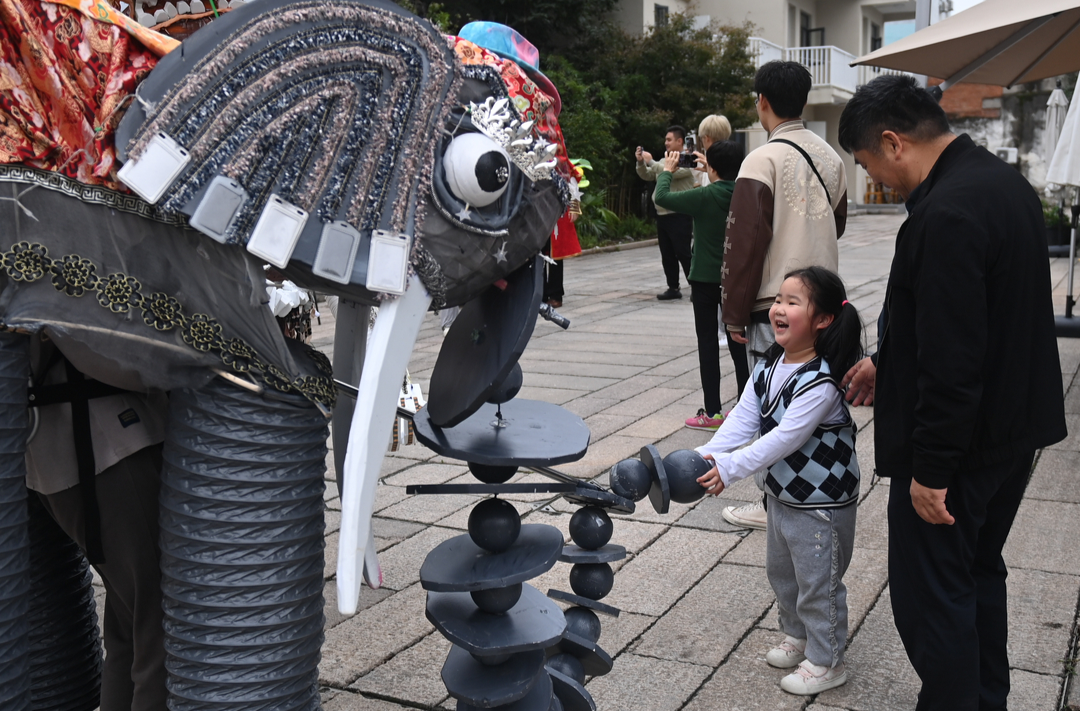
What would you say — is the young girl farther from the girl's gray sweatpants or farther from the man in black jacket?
the man in black jacket

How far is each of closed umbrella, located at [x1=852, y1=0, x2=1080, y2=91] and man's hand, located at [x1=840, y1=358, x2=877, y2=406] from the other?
2.12 metres

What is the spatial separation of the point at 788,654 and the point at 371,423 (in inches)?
66.4

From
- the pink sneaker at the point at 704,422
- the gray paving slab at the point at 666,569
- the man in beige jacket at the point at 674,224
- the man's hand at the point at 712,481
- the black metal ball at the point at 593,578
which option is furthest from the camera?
the man in beige jacket at the point at 674,224

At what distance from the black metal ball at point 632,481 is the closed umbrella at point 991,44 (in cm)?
289

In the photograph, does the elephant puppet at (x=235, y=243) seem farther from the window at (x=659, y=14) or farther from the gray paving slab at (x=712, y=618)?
the window at (x=659, y=14)

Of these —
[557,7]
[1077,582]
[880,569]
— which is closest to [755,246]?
[880,569]

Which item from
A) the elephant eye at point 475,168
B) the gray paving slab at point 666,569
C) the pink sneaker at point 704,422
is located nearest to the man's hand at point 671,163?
the pink sneaker at point 704,422

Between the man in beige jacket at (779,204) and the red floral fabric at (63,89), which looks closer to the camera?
the red floral fabric at (63,89)

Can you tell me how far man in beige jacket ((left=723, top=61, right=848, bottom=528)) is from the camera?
3.81 meters

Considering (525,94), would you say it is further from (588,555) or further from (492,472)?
(588,555)

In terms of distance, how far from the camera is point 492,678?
6.42ft

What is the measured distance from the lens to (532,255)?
180cm

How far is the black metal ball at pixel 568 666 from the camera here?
7.13 feet

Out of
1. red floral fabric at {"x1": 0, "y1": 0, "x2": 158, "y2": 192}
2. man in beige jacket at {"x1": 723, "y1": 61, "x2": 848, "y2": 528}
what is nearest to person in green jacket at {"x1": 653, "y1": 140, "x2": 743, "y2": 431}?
man in beige jacket at {"x1": 723, "y1": 61, "x2": 848, "y2": 528}
